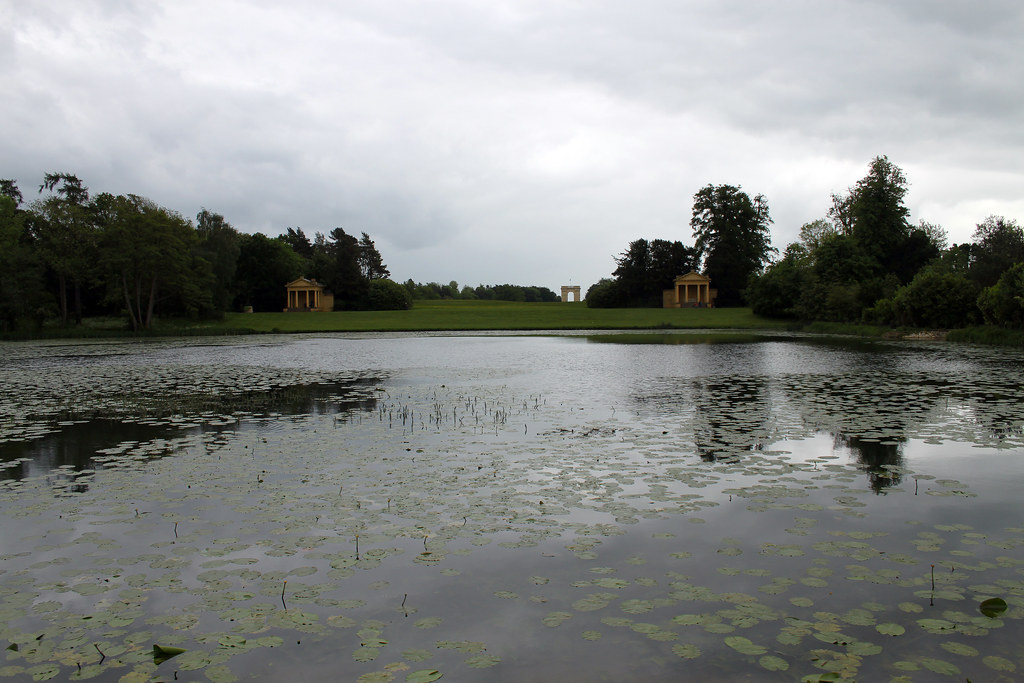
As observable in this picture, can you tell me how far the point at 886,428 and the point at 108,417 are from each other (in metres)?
13.9

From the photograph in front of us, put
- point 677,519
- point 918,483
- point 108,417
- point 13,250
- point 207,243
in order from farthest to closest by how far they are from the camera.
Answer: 1. point 207,243
2. point 13,250
3. point 108,417
4. point 918,483
5. point 677,519

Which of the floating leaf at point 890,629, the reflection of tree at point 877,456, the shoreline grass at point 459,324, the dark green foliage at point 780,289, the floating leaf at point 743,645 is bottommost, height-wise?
the floating leaf at point 743,645

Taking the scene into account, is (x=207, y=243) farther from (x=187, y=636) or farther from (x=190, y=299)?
(x=187, y=636)

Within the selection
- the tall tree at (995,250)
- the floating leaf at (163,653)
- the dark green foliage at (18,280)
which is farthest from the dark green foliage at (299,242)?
the floating leaf at (163,653)

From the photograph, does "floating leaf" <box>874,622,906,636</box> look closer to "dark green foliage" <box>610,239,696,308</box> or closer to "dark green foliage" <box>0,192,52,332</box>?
"dark green foliage" <box>0,192,52,332</box>

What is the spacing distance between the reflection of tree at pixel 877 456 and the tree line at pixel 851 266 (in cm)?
2630

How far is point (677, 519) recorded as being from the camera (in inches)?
261

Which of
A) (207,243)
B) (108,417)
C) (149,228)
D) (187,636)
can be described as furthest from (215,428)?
(207,243)

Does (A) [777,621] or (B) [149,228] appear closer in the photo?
(A) [777,621]

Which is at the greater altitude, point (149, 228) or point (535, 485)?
point (149, 228)

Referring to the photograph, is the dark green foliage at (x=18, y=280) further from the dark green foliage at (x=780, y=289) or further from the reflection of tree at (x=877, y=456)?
the dark green foliage at (x=780, y=289)

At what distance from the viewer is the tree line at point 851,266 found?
40.4m

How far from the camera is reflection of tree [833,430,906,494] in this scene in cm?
808

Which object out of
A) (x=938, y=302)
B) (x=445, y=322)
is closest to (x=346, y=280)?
(x=445, y=322)
